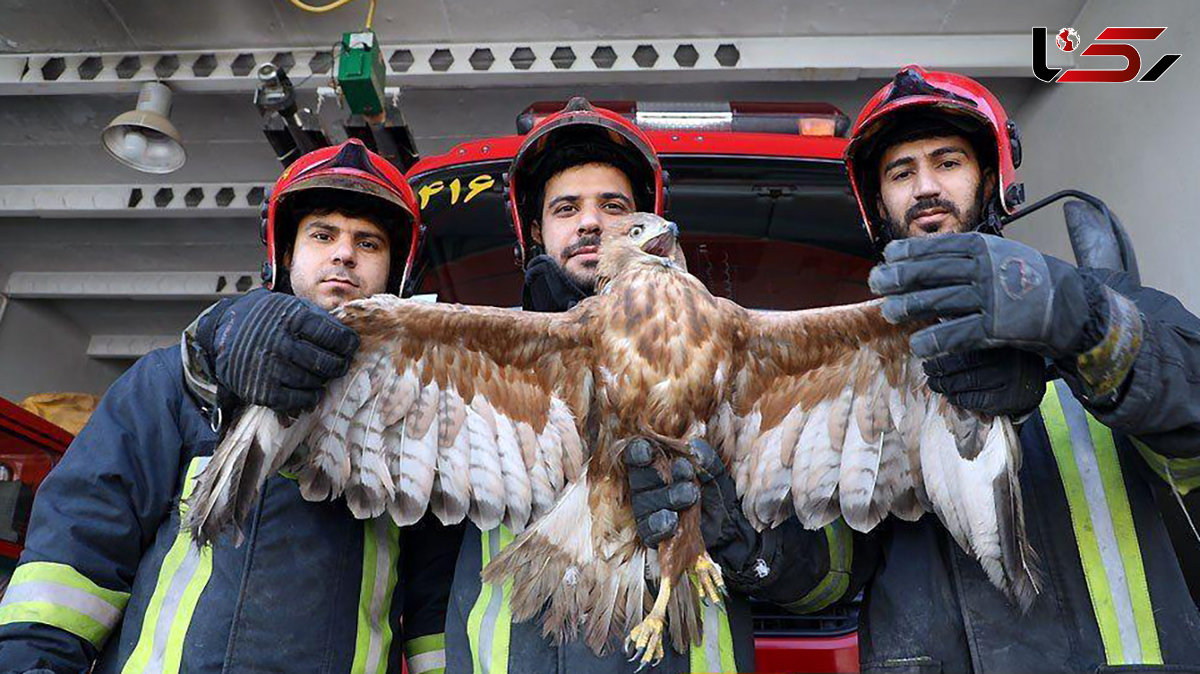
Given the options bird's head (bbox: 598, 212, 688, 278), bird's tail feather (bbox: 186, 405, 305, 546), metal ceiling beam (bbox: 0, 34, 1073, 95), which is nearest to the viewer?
bird's tail feather (bbox: 186, 405, 305, 546)

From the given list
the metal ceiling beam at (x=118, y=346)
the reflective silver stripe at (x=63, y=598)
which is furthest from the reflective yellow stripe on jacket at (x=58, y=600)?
the metal ceiling beam at (x=118, y=346)

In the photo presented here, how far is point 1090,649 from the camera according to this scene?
6.23 feet

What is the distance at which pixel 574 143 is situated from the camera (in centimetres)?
301

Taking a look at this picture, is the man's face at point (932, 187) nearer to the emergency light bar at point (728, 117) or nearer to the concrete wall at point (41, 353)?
the emergency light bar at point (728, 117)

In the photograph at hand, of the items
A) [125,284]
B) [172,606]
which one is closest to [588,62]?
[172,606]

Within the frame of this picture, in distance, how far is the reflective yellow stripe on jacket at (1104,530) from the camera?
1.88 metres

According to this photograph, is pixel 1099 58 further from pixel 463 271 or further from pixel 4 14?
pixel 4 14

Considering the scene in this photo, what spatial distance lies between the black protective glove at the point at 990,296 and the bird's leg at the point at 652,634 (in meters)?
0.89

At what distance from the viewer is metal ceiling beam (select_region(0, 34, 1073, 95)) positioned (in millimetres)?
5301

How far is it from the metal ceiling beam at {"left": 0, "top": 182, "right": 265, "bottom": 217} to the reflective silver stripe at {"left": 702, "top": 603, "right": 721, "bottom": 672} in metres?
5.68

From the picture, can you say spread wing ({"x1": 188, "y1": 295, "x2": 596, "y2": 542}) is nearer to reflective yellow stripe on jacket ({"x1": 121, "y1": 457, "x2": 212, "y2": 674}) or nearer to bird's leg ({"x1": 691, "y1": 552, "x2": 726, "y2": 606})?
reflective yellow stripe on jacket ({"x1": 121, "y1": 457, "x2": 212, "y2": 674})

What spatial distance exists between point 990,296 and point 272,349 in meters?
1.68

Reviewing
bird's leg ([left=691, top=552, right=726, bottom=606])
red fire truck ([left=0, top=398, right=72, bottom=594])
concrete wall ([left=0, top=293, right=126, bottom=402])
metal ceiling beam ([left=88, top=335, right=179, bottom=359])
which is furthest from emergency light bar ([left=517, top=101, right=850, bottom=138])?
metal ceiling beam ([left=88, top=335, right=179, bottom=359])

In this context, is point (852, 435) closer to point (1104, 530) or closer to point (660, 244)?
point (1104, 530)
